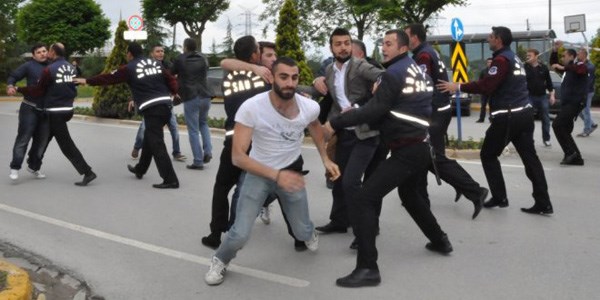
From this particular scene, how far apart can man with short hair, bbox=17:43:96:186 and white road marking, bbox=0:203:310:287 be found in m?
1.19

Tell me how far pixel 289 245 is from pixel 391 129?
145 cm

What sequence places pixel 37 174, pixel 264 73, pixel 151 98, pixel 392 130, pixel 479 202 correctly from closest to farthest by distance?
pixel 392 130
pixel 264 73
pixel 479 202
pixel 151 98
pixel 37 174

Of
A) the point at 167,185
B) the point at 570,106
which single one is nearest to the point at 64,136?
the point at 167,185

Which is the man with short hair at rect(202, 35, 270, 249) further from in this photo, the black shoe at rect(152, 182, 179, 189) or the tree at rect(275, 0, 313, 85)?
the tree at rect(275, 0, 313, 85)

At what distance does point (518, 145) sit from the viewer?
260 inches

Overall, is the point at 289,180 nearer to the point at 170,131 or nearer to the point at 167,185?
the point at 167,185

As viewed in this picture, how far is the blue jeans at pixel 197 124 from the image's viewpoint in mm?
9266

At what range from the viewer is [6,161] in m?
9.98

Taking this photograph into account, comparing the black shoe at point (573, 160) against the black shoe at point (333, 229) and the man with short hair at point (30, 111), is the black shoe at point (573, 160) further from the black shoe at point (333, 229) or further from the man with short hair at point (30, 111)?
the man with short hair at point (30, 111)

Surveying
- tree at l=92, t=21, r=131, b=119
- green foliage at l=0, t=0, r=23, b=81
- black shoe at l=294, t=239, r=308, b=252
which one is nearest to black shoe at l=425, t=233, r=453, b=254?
black shoe at l=294, t=239, r=308, b=252

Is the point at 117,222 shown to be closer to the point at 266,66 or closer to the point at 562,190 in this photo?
the point at 266,66

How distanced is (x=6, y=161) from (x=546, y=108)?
29.4 ft

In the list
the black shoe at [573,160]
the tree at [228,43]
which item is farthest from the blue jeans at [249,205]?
the tree at [228,43]

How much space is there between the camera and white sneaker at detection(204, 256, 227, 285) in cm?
464
